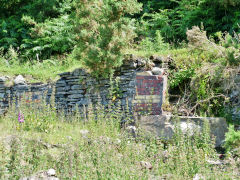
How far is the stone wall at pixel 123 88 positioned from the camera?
660 cm

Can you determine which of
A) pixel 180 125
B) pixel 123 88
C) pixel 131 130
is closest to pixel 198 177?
pixel 180 125

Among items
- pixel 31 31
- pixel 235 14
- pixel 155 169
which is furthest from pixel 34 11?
pixel 155 169

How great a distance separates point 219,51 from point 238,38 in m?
0.70

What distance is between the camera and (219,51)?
261 inches

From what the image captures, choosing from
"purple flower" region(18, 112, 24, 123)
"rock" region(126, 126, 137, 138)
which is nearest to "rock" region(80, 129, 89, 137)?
"rock" region(126, 126, 137, 138)

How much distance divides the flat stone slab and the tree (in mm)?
1744

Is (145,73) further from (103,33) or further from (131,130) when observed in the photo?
(131,130)

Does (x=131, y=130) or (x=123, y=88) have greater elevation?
(x=123, y=88)

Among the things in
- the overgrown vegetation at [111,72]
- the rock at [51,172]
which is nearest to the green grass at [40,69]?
the overgrown vegetation at [111,72]

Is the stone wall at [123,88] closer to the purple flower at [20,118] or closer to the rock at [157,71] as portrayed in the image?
the rock at [157,71]

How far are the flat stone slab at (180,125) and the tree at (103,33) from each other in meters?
1.74

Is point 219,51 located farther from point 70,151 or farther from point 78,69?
point 70,151

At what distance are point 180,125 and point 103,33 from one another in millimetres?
2921

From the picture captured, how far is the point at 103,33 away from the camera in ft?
23.2
